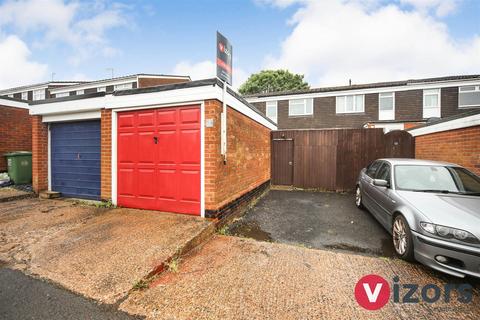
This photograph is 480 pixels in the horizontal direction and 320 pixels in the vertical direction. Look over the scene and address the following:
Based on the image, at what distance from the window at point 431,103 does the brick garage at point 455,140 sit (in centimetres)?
920

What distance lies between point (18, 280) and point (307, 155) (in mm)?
8558

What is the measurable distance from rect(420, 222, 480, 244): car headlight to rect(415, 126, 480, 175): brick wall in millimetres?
3659

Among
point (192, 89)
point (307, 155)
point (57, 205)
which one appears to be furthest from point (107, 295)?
point (307, 155)

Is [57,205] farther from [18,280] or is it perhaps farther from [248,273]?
[248,273]

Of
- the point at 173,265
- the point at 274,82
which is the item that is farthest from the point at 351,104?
the point at 274,82

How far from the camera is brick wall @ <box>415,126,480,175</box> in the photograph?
4.88 meters

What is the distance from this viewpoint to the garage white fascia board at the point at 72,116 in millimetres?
5323

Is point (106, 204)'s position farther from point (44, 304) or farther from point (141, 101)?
point (44, 304)

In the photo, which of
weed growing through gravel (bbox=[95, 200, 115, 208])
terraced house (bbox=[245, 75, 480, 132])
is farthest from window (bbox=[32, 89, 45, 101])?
weed growing through gravel (bbox=[95, 200, 115, 208])

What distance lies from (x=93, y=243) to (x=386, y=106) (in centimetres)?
1735

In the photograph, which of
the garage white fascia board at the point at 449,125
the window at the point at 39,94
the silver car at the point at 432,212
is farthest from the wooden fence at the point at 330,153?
the window at the point at 39,94

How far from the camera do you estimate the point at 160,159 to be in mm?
4609

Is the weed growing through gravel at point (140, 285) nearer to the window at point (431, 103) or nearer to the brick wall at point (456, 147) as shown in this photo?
the brick wall at point (456, 147)

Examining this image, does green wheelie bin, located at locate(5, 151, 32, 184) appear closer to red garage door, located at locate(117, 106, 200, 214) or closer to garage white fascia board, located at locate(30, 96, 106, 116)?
garage white fascia board, located at locate(30, 96, 106, 116)
